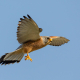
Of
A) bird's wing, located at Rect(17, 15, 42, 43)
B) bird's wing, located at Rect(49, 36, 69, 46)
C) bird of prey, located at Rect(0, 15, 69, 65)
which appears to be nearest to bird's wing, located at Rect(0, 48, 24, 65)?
bird of prey, located at Rect(0, 15, 69, 65)

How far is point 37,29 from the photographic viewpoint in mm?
7734

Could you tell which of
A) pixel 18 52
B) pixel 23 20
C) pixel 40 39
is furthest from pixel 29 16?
pixel 18 52

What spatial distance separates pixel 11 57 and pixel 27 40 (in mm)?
1307

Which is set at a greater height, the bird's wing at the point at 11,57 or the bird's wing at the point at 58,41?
the bird's wing at the point at 58,41

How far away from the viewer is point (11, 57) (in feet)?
30.2

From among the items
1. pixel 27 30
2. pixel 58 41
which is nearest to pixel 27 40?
pixel 27 30

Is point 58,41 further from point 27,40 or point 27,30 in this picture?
point 27,30

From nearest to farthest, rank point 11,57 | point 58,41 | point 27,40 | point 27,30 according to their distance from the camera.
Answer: point 27,30 < point 27,40 < point 11,57 < point 58,41

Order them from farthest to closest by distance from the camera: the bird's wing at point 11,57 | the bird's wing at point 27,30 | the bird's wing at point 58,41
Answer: the bird's wing at point 58,41 < the bird's wing at point 11,57 < the bird's wing at point 27,30

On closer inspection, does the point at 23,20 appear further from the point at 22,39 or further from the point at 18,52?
the point at 18,52

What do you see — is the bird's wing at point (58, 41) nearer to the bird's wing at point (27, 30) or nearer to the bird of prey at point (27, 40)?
the bird of prey at point (27, 40)

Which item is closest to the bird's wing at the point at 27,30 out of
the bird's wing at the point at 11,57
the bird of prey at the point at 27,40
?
the bird of prey at the point at 27,40

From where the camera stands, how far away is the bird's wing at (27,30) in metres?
7.50

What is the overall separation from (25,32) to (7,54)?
167 centimetres
